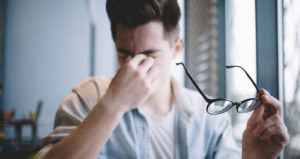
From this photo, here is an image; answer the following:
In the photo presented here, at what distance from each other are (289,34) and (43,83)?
3.88 meters

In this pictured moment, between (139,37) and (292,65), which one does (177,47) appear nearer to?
(139,37)

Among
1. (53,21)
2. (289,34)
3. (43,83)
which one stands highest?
(53,21)

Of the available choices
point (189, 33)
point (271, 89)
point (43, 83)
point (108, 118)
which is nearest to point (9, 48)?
point (43, 83)

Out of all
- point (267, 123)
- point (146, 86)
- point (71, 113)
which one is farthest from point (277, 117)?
point (71, 113)

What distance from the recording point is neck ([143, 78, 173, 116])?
33.9 inches

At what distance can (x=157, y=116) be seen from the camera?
83 centimetres

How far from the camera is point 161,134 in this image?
78cm

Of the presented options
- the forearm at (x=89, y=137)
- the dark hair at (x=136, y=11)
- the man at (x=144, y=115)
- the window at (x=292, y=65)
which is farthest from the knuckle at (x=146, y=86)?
the window at (x=292, y=65)

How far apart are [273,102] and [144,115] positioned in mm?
428

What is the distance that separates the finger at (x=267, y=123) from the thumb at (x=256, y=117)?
1 centimetres

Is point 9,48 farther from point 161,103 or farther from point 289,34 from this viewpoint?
point 289,34

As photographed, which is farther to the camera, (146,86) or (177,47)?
(177,47)

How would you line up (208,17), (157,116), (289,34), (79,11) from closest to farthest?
(289,34) < (157,116) < (208,17) < (79,11)

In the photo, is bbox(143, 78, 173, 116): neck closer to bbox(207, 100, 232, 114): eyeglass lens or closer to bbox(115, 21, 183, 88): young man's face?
bbox(115, 21, 183, 88): young man's face
